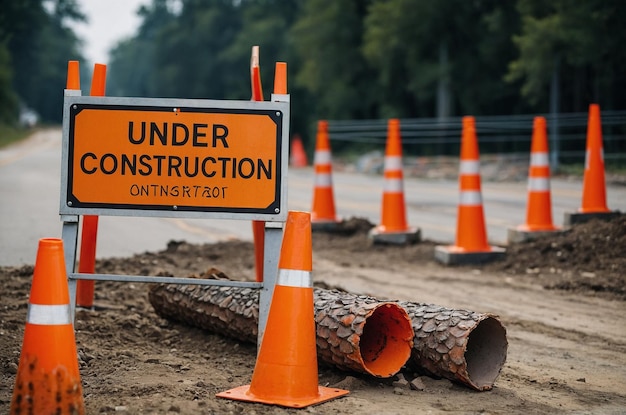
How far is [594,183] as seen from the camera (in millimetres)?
9578

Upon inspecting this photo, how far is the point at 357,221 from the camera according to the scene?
1085cm

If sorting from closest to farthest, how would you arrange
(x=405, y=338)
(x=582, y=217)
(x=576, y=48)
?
(x=405, y=338), (x=582, y=217), (x=576, y=48)

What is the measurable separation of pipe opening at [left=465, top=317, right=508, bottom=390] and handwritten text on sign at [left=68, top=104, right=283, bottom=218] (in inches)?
50.1

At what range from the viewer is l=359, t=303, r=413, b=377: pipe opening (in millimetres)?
4570

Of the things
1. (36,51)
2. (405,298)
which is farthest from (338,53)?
(36,51)

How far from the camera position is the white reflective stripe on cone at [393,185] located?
978 centimetres

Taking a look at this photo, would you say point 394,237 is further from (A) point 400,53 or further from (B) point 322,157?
(A) point 400,53

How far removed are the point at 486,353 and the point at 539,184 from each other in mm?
4827

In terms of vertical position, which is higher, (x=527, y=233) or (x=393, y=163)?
(x=393, y=163)

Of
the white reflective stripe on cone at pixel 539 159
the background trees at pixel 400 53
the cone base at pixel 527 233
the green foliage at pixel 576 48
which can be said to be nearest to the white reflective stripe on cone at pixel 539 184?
the white reflective stripe on cone at pixel 539 159

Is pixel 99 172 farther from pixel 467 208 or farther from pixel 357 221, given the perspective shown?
pixel 357 221

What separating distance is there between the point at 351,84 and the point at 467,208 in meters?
29.5

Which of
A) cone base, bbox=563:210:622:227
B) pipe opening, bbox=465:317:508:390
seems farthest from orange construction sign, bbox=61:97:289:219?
cone base, bbox=563:210:622:227

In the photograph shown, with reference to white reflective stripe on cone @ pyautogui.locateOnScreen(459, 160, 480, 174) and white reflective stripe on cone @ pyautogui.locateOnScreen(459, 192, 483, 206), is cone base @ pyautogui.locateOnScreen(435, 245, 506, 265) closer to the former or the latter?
white reflective stripe on cone @ pyautogui.locateOnScreen(459, 192, 483, 206)
